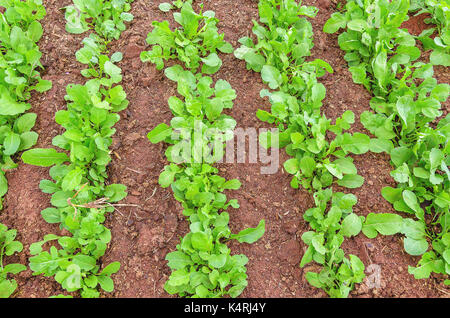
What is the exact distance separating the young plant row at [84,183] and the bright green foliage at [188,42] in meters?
0.34

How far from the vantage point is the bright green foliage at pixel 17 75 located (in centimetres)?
265

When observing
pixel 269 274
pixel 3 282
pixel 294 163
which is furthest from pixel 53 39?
pixel 269 274

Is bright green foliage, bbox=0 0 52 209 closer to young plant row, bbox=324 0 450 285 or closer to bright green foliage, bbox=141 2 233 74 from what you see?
bright green foliage, bbox=141 2 233 74

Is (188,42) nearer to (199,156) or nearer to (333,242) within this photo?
(199,156)

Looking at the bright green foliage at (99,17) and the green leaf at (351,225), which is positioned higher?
the bright green foliage at (99,17)

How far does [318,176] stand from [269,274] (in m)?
0.71

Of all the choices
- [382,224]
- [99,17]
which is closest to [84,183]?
[99,17]

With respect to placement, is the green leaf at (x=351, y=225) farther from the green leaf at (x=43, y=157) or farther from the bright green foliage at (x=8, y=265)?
the bright green foliage at (x=8, y=265)

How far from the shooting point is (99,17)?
321 centimetres

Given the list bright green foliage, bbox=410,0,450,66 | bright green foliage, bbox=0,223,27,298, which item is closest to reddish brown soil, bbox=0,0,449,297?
bright green foliage, bbox=0,223,27,298

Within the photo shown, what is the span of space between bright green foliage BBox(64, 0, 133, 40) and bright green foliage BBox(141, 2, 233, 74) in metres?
0.39

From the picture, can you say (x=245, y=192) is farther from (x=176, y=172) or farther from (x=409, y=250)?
(x=409, y=250)

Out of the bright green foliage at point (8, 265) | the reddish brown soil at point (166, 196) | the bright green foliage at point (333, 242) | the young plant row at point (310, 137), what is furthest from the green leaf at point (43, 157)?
the bright green foliage at point (333, 242)

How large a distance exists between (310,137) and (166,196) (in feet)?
3.40
